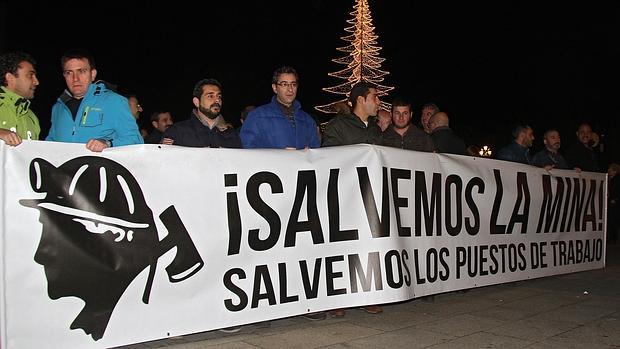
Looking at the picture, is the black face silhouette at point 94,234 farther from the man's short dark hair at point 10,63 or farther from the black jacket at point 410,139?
the black jacket at point 410,139

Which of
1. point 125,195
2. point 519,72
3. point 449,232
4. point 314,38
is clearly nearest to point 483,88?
point 519,72

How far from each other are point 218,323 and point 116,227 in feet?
3.10

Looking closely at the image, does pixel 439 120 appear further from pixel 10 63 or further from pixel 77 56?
pixel 10 63

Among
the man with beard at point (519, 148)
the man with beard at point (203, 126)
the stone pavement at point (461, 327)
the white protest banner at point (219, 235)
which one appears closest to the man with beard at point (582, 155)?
the man with beard at point (519, 148)

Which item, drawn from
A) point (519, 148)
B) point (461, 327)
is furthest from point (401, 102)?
point (461, 327)

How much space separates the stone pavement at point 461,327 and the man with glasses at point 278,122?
4.76 ft

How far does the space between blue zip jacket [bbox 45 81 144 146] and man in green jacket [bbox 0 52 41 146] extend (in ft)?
0.74

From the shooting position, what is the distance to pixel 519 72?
29.5 metres

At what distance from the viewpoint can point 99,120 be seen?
4.17 meters

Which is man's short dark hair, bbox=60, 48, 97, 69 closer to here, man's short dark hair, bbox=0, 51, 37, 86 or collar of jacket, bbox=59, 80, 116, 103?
collar of jacket, bbox=59, 80, 116, 103

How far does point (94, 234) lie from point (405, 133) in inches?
132

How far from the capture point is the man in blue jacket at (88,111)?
417cm

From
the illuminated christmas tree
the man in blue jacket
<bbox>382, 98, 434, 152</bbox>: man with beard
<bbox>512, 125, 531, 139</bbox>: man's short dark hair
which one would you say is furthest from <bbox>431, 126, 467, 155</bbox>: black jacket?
the illuminated christmas tree

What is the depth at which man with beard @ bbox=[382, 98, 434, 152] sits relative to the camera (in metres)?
5.96
